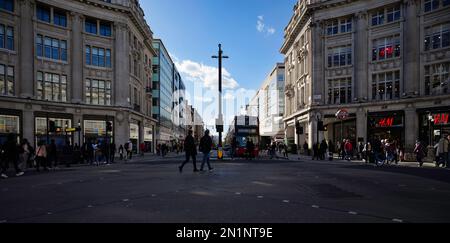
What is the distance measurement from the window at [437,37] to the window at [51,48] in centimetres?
3863

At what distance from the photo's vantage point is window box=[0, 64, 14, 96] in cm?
3059

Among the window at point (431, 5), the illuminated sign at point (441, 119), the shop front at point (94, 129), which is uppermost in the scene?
the window at point (431, 5)

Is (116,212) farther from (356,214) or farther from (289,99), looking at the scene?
(289,99)

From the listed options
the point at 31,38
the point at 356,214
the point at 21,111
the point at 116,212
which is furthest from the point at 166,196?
the point at 31,38

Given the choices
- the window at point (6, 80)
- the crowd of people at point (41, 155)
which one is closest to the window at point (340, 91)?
the crowd of people at point (41, 155)

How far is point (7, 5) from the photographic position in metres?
31.3

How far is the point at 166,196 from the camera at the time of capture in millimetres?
7820

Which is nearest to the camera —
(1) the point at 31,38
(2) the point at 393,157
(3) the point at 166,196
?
(3) the point at 166,196

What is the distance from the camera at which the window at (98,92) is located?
3772 cm

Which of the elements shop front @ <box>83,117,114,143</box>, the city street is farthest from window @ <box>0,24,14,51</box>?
the city street

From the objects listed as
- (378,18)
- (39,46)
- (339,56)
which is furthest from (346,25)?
(39,46)

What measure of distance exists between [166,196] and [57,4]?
3511 centimetres

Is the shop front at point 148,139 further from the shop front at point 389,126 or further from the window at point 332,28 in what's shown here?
the shop front at point 389,126

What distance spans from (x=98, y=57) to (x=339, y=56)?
29281 millimetres
